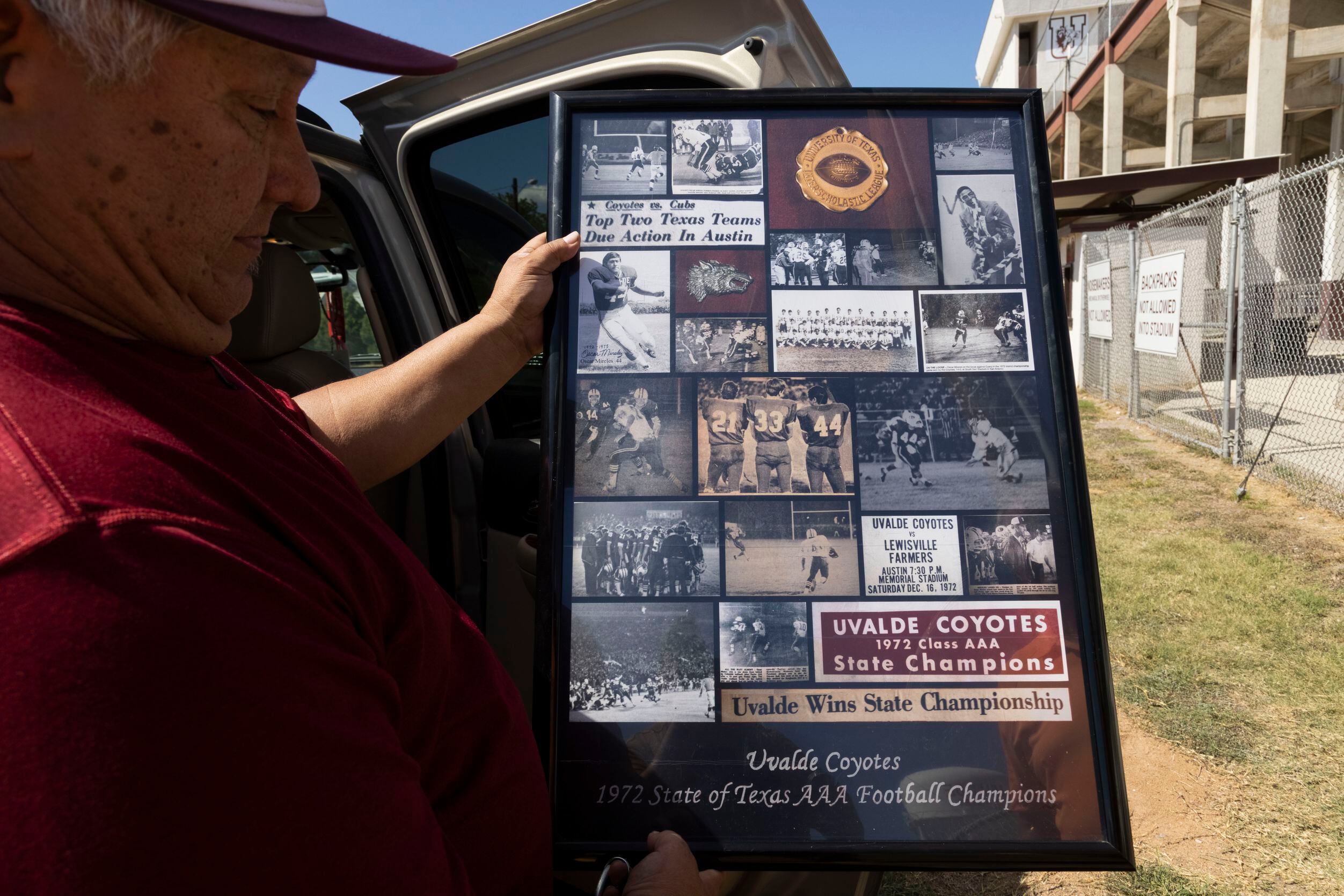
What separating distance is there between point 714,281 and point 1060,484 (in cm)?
69

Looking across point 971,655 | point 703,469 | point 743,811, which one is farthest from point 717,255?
point 743,811

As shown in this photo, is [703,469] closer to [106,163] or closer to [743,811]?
[743,811]

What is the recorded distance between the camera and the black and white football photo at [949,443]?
1413 mm

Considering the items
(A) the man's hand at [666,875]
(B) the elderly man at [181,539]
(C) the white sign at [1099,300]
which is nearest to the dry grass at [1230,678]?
(A) the man's hand at [666,875]

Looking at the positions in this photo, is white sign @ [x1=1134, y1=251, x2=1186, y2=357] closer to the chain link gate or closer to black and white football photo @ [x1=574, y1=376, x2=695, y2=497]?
the chain link gate

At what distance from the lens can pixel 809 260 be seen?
4.95 ft

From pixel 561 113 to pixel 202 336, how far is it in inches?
34.3

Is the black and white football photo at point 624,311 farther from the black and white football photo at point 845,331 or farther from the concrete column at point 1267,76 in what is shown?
the concrete column at point 1267,76

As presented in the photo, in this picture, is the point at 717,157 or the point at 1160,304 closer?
the point at 717,157

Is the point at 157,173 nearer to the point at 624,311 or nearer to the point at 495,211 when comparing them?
the point at 624,311

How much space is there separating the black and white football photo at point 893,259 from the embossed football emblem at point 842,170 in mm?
108

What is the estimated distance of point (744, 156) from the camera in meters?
1.55

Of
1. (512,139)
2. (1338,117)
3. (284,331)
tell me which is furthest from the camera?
(1338,117)

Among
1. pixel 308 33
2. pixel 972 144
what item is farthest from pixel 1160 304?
pixel 308 33
